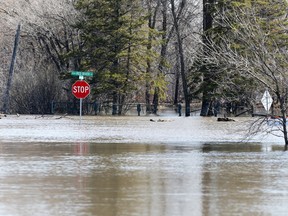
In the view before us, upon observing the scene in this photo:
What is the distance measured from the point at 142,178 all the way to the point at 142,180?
0.39m

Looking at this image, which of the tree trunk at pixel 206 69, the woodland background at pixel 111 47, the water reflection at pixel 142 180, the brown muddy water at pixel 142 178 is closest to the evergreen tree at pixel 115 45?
the woodland background at pixel 111 47

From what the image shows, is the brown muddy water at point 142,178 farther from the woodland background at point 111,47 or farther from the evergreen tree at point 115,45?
the evergreen tree at point 115,45

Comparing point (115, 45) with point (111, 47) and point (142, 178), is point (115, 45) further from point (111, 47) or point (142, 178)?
point (142, 178)

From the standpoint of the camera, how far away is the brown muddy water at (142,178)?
14.0m

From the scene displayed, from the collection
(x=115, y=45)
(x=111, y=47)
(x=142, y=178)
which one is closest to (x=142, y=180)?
(x=142, y=178)

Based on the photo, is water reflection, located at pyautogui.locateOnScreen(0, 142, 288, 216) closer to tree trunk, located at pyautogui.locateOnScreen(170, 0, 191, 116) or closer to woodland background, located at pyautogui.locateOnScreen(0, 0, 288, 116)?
woodland background, located at pyautogui.locateOnScreen(0, 0, 288, 116)

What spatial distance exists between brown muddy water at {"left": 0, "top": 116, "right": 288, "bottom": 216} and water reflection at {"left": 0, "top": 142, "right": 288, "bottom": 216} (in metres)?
0.01

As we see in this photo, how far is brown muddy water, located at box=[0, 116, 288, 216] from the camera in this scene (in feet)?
46.1

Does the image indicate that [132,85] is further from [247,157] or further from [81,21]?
[247,157]

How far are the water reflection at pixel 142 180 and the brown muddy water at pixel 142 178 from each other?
0.01 m

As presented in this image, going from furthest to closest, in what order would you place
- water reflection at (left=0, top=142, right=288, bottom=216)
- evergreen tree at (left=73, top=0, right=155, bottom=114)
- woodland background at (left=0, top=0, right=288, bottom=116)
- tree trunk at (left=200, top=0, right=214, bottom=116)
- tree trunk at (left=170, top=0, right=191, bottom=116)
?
tree trunk at (left=170, top=0, right=191, bottom=116), evergreen tree at (left=73, top=0, right=155, bottom=114), woodland background at (left=0, top=0, right=288, bottom=116), tree trunk at (left=200, top=0, right=214, bottom=116), water reflection at (left=0, top=142, right=288, bottom=216)

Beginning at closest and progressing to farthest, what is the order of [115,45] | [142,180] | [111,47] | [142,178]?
[142,180] → [142,178] → [115,45] → [111,47]

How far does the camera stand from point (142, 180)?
17.9 m

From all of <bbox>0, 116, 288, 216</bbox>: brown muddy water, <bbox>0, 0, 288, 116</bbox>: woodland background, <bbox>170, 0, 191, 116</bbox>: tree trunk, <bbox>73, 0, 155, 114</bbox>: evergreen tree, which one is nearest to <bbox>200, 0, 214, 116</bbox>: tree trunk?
<bbox>0, 0, 288, 116</bbox>: woodland background
